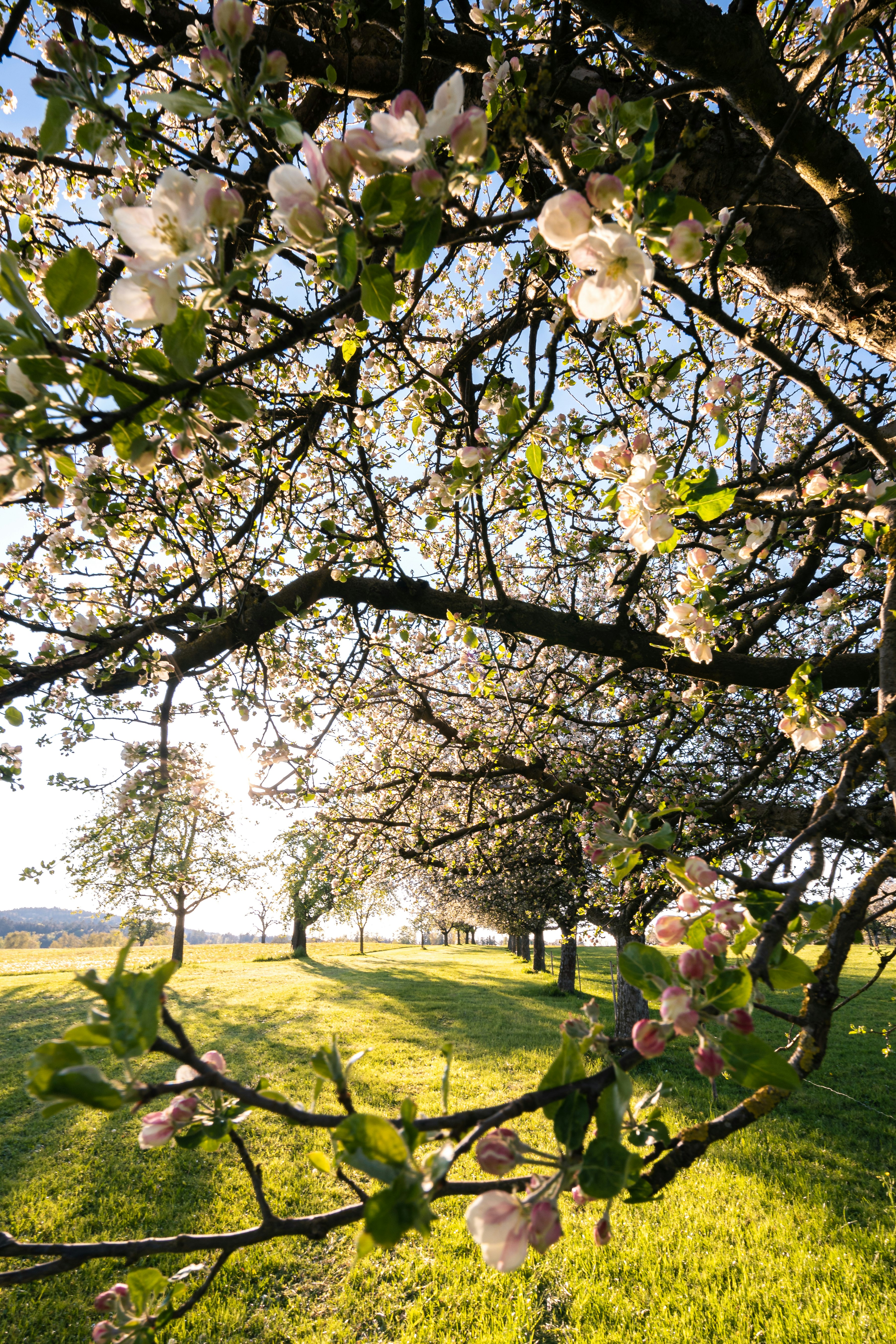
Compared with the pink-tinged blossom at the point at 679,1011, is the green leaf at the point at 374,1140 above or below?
below

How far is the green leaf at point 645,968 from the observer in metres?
0.85

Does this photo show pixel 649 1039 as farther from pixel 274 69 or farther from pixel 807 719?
pixel 274 69

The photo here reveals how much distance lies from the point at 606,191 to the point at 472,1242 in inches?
322

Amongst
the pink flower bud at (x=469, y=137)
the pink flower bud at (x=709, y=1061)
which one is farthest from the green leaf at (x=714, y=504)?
the pink flower bud at (x=709, y=1061)

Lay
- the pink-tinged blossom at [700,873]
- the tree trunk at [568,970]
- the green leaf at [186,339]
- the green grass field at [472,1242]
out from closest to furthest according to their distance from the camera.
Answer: the green leaf at [186,339] < the pink-tinged blossom at [700,873] < the green grass field at [472,1242] < the tree trunk at [568,970]

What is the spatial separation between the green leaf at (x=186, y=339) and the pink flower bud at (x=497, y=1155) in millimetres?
1043

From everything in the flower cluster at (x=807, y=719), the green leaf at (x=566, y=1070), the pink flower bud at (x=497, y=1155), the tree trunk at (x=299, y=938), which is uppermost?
the flower cluster at (x=807, y=719)

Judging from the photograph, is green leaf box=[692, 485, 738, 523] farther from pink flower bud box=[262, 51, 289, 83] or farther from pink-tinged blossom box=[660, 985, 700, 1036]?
pink flower bud box=[262, 51, 289, 83]

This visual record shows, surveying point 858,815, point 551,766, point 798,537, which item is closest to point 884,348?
point 798,537

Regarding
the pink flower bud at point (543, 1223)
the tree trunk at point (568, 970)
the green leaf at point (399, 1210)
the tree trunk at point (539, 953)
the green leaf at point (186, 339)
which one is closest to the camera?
the green leaf at point (399, 1210)

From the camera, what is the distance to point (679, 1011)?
0.78 metres

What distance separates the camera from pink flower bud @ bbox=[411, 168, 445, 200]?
79 centimetres

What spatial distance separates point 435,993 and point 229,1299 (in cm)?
1545

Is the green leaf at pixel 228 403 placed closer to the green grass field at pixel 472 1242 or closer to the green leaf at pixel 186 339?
the green leaf at pixel 186 339
